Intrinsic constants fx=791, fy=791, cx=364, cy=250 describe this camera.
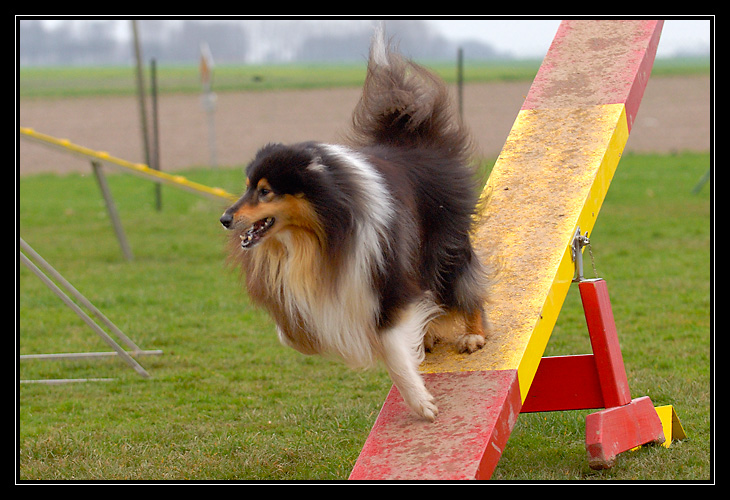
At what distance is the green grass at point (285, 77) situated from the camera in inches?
792

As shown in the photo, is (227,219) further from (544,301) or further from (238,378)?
(238,378)

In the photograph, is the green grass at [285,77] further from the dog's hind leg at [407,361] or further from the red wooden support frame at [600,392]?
the dog's hind leg at [407,361]

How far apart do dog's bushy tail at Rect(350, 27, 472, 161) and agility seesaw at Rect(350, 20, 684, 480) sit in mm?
433

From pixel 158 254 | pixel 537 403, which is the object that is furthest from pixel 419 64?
pixel 158 254

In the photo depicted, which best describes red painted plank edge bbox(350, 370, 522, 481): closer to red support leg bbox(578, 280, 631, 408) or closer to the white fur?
the white fur

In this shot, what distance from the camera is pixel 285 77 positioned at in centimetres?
2077

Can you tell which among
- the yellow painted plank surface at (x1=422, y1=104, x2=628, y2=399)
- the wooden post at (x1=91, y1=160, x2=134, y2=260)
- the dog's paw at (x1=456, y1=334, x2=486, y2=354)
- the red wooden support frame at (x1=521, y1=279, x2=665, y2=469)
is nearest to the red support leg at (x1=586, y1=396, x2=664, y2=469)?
the red wooden support frame at (x1=521, y1=279, x2=665, y2=469)

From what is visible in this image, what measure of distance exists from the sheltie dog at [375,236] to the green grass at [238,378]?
510 millimetres

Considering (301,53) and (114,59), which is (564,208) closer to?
(301,53)

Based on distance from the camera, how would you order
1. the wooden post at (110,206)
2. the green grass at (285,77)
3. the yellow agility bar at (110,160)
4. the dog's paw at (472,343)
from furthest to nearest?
the green grass at (285,77) < the wooden post at (110,206) < the yellow agility bar at (110,160) < the dog's paw at (472,343)

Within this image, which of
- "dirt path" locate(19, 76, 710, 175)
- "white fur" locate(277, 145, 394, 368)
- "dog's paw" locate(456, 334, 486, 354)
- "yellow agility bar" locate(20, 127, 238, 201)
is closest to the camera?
"white fur" locate(277, 145, 394, 368)

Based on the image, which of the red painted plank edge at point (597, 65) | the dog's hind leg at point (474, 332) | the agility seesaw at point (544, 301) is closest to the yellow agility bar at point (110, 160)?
the red painted plank edge at point (597, 65)

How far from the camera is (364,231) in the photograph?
3.15 metres

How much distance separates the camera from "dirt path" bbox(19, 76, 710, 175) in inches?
685
